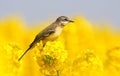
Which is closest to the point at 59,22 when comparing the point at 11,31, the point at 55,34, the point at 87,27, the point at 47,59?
the point at 55,34

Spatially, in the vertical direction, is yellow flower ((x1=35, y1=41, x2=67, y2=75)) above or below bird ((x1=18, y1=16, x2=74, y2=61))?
above

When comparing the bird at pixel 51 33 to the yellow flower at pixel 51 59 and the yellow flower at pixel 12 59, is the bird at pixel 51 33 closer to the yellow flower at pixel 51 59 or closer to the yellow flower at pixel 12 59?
the yellow flower at pixel 12 59

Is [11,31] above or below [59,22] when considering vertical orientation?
below

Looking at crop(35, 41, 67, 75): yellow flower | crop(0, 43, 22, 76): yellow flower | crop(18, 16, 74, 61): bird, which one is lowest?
crop(0, 43, 22, 76): yellow flower

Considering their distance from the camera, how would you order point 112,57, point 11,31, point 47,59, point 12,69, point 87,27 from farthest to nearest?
point 11,31 < point 87,27 < point 112,57 < point 12,69 < point 47,59

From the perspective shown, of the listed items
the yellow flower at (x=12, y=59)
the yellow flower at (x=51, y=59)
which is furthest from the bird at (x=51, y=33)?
the yellow flower at (x=51, y=59)

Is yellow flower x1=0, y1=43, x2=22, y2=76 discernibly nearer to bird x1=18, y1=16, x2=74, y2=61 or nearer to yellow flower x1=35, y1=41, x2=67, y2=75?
bird x1=18, y1=16, x2=74, y2=61

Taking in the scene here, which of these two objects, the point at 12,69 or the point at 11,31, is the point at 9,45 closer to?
the point at 12,69

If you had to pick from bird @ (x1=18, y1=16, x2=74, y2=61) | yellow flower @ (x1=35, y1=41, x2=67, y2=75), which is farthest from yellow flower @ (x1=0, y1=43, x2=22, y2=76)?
yellow flower @ (x1=35, y1=41, x2=67, y2=75)
